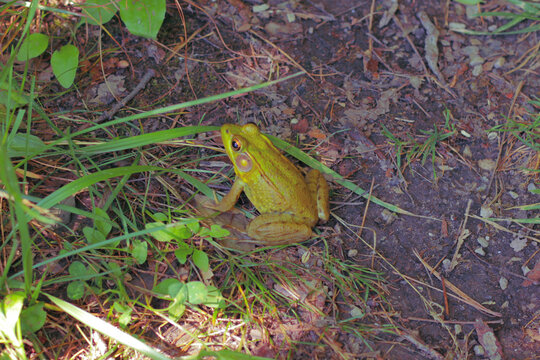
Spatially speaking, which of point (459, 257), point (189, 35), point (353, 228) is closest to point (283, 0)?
point (189, 35)

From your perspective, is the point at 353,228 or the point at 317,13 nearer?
the point at 353,228

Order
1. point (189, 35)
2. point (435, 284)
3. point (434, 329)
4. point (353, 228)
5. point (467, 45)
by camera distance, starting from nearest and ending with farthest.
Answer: point (434, 329)
point (435, 284)
point (353, 228)
point (189, 35)
point (467, 45)

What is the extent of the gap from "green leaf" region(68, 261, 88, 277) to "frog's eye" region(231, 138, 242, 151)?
4.59 ft

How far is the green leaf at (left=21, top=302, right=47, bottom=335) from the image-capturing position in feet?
8.21

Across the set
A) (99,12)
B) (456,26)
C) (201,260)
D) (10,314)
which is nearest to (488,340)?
(201,260)

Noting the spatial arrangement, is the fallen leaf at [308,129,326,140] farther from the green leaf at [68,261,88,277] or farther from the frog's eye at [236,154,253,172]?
the green leaf at [68,261,88,277]

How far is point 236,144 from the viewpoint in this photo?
3.25m

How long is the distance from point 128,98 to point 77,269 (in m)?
1.65

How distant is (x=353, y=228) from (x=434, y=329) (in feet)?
3.17

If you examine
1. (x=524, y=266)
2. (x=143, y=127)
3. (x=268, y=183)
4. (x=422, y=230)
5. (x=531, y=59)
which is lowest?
(x=524, y=266)

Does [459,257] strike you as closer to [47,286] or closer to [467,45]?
A: [467,45]

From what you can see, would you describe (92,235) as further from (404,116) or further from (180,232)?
(404,116)

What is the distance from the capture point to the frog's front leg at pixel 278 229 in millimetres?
3145

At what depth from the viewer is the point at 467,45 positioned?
4.45 meters
